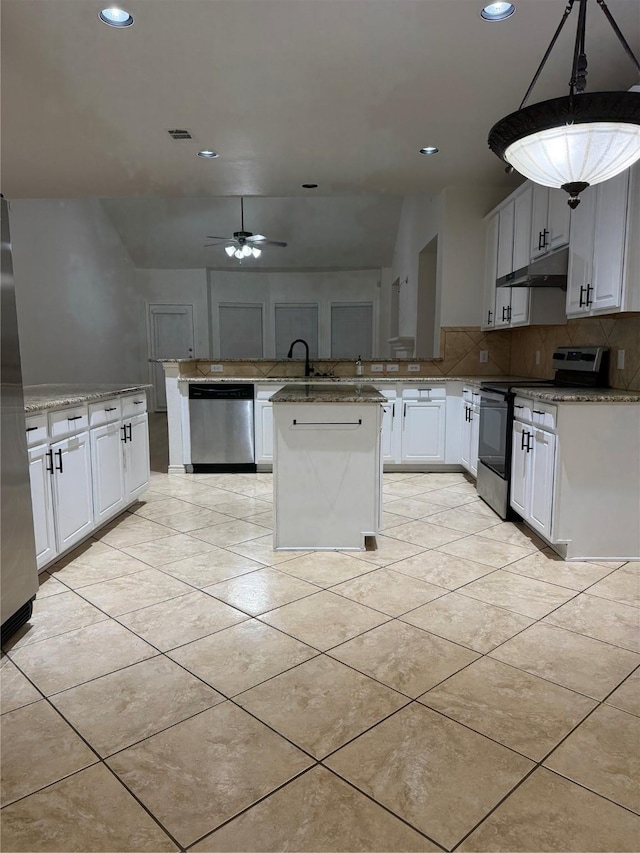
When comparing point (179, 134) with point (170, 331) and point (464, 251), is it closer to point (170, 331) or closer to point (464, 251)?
point (464, 251)

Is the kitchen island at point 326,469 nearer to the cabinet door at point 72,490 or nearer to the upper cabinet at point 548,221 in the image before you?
the cabinet door at point 72,490

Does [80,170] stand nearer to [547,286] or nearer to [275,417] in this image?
[275,417]

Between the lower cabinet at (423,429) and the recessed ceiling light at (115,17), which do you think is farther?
the lower cabinet at (423,429)

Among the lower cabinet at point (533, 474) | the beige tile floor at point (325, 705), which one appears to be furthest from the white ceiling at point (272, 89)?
the beige tile floor at point (325, 705)

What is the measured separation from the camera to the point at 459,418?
5074 millimetres

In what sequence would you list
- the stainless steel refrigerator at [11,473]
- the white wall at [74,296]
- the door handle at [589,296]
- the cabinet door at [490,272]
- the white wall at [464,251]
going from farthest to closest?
the white wall at [74,296]
the white wall at [464,251]
the cabinet door at [490,272]
the door handle at [589,296]
the stainless steel refrigerator at [11,473]

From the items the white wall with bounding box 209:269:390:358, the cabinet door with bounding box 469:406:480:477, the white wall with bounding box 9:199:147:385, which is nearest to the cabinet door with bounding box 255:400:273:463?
the cabinet door with bounding box 469:406:480:477

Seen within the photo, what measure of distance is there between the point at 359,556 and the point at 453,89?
8.69ft

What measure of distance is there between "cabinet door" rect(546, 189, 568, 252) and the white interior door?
281 inches

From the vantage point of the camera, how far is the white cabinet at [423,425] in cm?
507

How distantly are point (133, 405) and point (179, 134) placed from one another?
1.84 metres

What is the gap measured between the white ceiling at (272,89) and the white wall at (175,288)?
4387mm

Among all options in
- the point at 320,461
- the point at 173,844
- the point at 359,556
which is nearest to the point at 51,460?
the point at 320,461

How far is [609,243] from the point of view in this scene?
291cm
